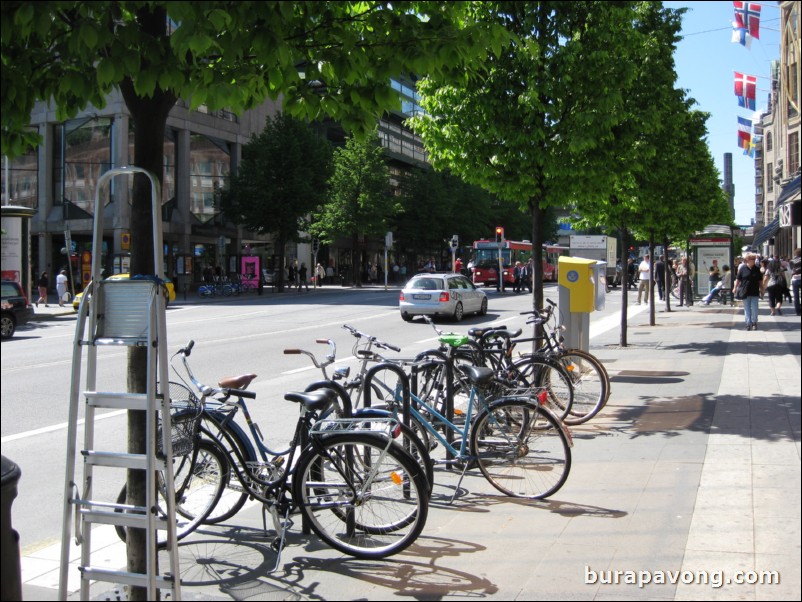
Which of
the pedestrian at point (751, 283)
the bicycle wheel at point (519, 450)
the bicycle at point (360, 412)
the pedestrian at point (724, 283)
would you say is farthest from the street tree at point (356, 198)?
the bicycle wheel at point (519, 450)

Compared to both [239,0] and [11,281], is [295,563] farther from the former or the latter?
[11,281]

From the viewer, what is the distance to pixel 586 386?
8680mm

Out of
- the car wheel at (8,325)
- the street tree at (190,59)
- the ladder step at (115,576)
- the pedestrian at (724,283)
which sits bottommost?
the ladder step at (115,576)

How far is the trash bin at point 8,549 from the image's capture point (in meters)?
3.11

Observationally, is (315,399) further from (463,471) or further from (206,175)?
(206,175)

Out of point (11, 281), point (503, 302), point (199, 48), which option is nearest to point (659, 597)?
point (199, 48)

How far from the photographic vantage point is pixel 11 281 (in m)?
22.9

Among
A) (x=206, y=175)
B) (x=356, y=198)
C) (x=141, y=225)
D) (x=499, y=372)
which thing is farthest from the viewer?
(x=356, y=198)

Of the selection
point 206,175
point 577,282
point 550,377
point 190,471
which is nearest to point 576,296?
point 577,282

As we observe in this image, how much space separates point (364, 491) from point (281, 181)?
43.0m

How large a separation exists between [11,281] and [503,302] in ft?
63.0

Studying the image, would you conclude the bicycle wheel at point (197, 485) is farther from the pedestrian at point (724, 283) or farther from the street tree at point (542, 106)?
the pedestrian at point (724, 283)

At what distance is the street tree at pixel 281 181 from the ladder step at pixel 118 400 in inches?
1680

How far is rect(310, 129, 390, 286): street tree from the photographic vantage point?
53438 mm
